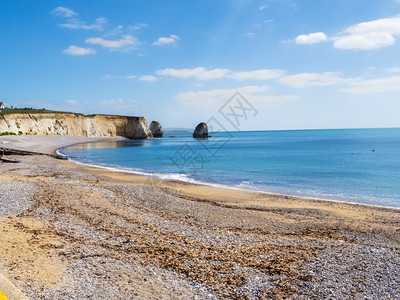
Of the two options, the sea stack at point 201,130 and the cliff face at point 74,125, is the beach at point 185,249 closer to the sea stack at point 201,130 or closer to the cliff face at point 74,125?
the cliff face at point 74,125

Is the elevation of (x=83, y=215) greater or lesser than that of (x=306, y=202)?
greater

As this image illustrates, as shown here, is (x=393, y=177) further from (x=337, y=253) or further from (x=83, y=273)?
(x=83, y=273)

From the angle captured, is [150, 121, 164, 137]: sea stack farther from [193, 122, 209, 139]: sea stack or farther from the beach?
the beach

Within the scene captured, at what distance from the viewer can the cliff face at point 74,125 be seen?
222 ft

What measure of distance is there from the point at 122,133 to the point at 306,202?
104m

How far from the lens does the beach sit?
645 cm

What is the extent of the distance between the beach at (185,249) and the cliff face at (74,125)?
61.0 metres

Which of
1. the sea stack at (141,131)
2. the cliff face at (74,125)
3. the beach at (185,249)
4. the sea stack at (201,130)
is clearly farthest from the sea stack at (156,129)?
the beach at (185,249)

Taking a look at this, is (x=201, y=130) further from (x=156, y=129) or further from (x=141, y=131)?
(x=141, y=131)

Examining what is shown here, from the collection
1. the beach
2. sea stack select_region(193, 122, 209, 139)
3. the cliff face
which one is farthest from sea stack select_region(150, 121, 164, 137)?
the beach

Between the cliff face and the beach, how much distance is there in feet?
200

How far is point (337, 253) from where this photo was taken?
8797mm

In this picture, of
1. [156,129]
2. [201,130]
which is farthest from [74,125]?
[201,130]

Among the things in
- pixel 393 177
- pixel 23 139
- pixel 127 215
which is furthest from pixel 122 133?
pixel 127 215
